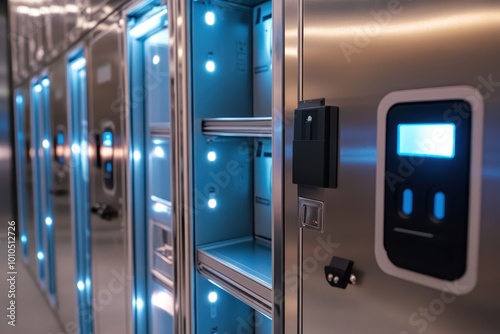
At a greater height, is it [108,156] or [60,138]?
[60,138]

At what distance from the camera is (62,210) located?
3.63 meters

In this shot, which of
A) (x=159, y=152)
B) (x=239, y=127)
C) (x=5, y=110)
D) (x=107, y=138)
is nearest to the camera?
(x=239, y=127)

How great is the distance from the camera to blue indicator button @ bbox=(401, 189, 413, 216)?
85 cm

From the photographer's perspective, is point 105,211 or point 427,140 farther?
point 105,211

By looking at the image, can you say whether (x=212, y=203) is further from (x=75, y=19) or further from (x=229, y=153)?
(x=75, y=19)

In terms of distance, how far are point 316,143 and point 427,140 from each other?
0.29 meters

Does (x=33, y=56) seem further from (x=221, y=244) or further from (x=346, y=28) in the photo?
(x=346, y=28)

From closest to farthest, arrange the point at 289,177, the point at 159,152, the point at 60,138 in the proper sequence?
the point at 289,177, the point at 159,152, the point at 60,138

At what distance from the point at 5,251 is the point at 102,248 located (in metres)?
1.92

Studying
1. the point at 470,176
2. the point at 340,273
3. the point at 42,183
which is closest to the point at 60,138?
the point at 42,183
